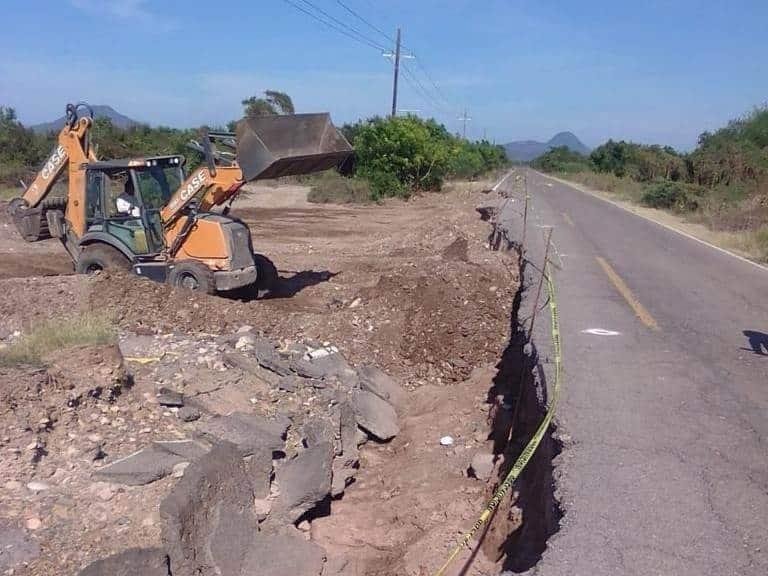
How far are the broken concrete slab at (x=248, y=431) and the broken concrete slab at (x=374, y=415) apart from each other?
976 millimetres

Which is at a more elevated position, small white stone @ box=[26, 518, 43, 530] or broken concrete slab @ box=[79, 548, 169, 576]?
broken concrete slab @ box=[79, 548, 169, 576]

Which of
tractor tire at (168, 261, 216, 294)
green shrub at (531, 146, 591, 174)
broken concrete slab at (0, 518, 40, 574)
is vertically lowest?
broken concrete slab at (0, 518, 40, 574)

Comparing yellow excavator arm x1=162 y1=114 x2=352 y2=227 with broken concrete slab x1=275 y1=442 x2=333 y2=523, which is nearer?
broken concrete slab x1=275 y1=442 x2=333 y2=523

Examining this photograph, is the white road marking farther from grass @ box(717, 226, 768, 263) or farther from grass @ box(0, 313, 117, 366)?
grass @ box(717, 226, 768, 263)

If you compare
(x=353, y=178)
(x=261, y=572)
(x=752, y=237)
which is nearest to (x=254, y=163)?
(x=261, y=572)

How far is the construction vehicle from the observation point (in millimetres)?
11289

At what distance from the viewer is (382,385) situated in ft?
28.7

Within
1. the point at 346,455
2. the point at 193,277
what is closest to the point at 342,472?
the point at 346,455

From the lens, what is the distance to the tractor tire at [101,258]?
1174cm

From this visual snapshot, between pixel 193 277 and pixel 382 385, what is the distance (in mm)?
4164

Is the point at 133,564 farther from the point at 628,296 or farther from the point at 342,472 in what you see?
the point at 628,296

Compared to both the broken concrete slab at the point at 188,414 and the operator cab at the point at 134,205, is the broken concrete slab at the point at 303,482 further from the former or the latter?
the operator cab at the point at 134,205

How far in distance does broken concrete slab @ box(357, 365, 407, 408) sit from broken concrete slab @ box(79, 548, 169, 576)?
418 centimetres

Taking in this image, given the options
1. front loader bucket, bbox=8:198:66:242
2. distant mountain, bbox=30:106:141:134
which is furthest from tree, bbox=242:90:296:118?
front loader bucket, bbox=8:198:66:242
